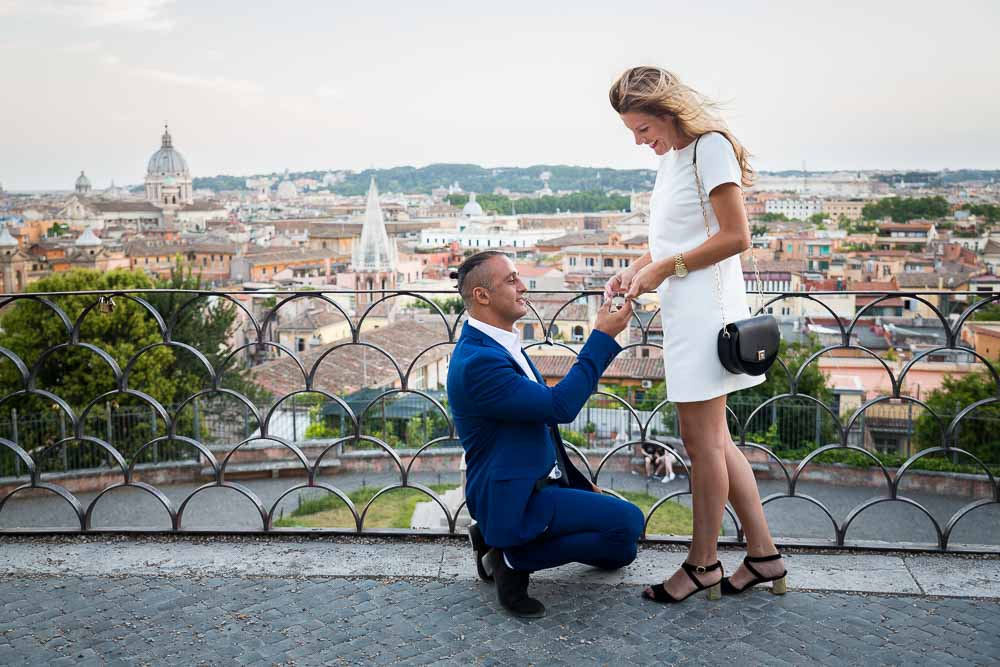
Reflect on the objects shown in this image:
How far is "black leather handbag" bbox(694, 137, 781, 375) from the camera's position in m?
1.60

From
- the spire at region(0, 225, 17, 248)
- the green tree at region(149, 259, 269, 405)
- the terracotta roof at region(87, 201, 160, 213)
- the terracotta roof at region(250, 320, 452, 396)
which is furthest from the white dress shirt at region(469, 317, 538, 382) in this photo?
the terracotta roof at region(87, 201, 160, 213)

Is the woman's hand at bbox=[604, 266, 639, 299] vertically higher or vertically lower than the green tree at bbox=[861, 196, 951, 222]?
lower

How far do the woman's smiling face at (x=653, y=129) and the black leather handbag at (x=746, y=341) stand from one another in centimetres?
5

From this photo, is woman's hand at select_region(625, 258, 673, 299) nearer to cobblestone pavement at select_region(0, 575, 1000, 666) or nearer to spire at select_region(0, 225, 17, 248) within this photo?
cobblestone pavement at select_region(0, 575, 1000, 666)

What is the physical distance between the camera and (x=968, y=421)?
12.0 meters

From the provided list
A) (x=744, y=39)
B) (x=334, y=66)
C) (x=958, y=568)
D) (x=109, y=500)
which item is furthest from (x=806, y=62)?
(x=958, y=568)

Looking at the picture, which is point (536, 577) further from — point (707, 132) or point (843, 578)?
point (707, 132)

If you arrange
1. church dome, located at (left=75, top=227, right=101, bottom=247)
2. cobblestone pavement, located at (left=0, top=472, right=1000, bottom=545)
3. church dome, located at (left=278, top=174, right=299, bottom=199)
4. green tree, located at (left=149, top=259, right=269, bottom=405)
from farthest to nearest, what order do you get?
church dome, located at (left=278, top=174, right=299, bottom=199), church dome, located at (left=75, top=227, right=101, bottom=247), green tree, located at (left=149, top=259, right=269, bottom=405), cobblestone pavement, located at (left=0, top=472, right=1000, bottom=545)

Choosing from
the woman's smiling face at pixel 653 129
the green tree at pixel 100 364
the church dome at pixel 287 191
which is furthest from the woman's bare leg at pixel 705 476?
the church dome at pixel 287 191

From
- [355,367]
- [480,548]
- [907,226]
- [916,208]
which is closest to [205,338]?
[355,367]

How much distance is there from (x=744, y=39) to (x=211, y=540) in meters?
53.5

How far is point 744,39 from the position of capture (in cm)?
5125

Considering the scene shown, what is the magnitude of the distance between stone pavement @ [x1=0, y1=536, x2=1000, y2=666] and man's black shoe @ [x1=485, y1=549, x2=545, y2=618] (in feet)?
0.08

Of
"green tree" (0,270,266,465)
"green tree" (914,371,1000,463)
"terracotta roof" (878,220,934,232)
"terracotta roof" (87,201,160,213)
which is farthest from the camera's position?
"terracotta roof" (87,201,160,213)
